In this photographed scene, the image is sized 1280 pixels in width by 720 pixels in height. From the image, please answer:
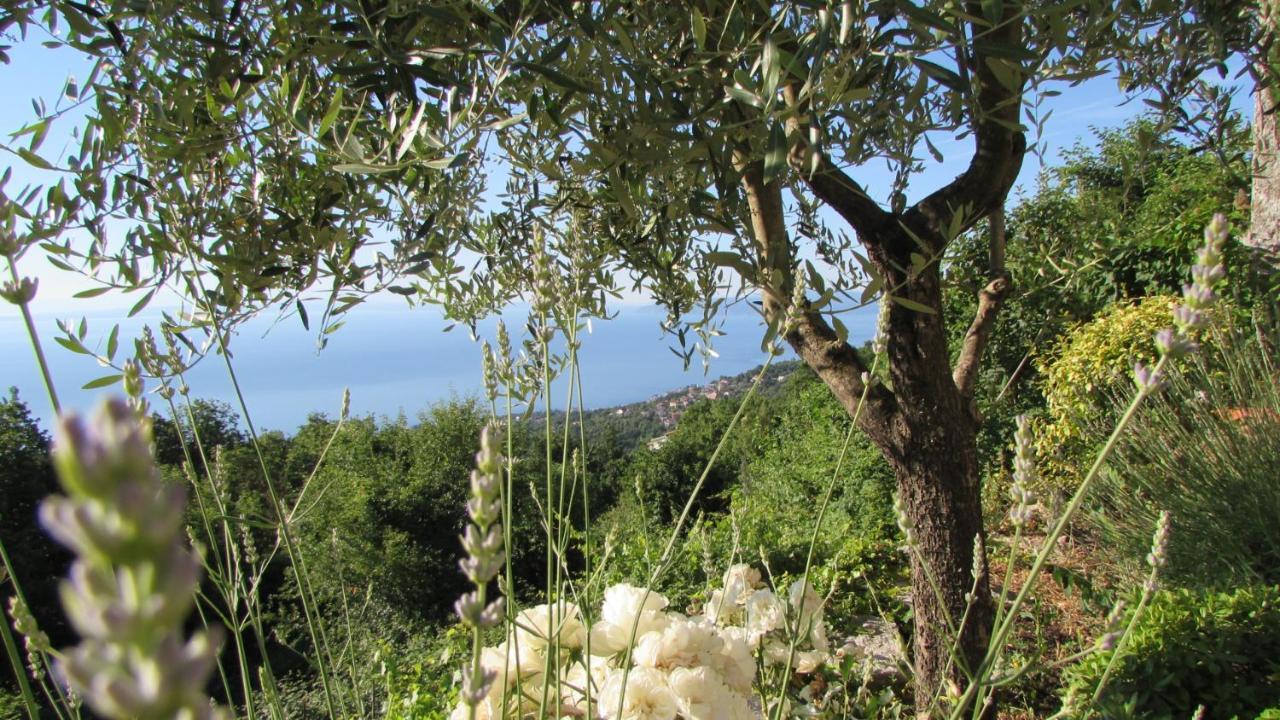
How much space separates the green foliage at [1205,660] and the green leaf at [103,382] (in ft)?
11.5

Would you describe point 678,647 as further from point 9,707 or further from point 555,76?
point 9,707

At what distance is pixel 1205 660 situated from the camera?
3084 millimetres

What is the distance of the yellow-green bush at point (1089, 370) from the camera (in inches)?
231

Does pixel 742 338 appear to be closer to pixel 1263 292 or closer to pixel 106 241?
pixel 106 241

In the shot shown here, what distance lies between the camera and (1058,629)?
4.43 metres

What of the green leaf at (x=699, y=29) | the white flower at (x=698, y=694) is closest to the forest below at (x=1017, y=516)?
the white flower at (x=698, y=694)

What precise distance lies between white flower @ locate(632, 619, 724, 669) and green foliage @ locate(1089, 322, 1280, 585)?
375 centimetres

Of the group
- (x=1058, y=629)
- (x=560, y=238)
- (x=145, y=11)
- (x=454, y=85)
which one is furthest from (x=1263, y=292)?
(x=145, y=11)

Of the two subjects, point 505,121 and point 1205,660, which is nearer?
point 505,121

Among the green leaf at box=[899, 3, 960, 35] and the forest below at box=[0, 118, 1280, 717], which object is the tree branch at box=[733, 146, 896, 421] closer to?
the forest below at box=[0, 118, 1280, 717]

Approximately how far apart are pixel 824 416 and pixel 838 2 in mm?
8752

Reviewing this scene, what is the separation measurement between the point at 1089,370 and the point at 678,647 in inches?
241

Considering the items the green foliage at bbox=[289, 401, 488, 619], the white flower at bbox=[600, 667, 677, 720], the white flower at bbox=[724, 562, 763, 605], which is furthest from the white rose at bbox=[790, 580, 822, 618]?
the green foliage at bbox=[289, 401, 488, 619]

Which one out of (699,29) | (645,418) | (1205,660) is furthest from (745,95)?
(645,418)
